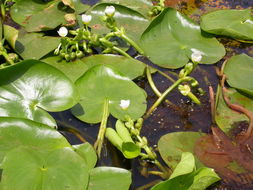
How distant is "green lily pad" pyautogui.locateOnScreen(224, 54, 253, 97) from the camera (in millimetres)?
1732

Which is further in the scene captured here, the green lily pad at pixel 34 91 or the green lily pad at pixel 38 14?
the green lily pad at pixel 38 14

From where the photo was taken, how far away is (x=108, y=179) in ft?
4.32

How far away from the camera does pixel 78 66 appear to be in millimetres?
1846

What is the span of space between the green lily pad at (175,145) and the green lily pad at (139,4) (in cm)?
96

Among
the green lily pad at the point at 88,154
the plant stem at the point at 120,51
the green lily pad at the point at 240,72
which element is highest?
the green lily pad at the point at 240,72

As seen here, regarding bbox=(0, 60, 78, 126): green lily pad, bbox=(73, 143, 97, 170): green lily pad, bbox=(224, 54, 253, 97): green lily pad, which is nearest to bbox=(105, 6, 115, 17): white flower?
bbox=(0, 60, 78, 126): green lily pad

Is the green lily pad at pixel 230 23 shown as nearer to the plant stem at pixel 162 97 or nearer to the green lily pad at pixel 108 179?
the plant stem at pixel 162 97

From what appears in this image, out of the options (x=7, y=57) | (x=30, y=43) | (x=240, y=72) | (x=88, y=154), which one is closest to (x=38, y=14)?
(x=30, y=43)

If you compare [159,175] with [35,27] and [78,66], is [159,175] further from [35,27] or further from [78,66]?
[35,27]

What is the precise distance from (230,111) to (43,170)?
2.80 feet

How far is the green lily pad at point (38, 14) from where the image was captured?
2.07m

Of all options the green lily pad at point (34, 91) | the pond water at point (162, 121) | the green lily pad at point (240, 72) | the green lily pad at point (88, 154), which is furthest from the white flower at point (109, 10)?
the green lily pad at point (88, 154)

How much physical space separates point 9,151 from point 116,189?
0.41m

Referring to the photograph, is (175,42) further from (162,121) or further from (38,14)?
(38,14)
